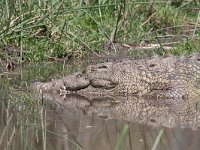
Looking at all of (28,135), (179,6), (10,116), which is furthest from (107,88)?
(179,6)

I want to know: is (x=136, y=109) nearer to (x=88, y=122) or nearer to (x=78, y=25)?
(x=88, y=122)

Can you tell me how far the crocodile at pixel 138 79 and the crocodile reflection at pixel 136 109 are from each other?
0.54 ft

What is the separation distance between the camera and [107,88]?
7.84 m

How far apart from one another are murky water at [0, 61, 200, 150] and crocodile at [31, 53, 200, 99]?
206 millimetres

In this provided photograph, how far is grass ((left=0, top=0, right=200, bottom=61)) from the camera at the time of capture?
8703 mm

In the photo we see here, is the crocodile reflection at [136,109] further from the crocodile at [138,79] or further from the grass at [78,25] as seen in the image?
the grass at [78,25]

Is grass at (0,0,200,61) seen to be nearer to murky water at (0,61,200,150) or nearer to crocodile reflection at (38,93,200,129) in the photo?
murky water at (0,61,200,150)

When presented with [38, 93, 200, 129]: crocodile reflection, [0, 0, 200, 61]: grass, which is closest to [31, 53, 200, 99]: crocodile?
[38, 93, 200, 129]: crocodile reflection

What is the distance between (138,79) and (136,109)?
4.20 ft

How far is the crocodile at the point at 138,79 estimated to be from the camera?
7730 millimetres

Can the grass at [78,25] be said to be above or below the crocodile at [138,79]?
above

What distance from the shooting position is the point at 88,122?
589 cm

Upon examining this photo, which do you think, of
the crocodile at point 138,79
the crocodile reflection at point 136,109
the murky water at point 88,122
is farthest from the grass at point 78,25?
the crocodile reflection at point 136,109

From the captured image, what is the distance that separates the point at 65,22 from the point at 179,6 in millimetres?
3286
